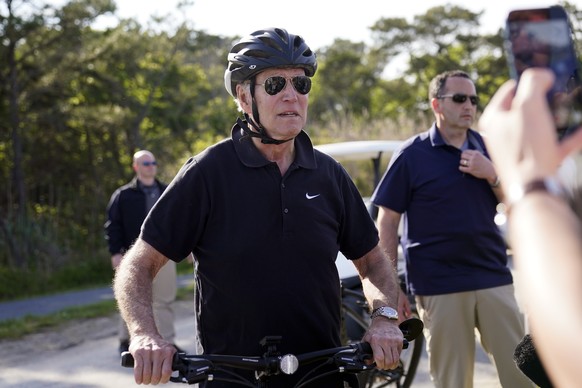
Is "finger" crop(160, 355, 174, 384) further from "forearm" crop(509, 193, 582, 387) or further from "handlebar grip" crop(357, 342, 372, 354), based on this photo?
"forearm" crop(509, 193, 582, 387)

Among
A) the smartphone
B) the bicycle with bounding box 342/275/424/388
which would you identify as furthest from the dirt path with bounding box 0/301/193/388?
the smartphone

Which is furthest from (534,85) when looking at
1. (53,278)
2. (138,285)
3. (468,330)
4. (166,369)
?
(53,278)

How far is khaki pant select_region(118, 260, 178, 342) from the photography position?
9.94 metres

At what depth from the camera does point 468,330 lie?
5.79 m

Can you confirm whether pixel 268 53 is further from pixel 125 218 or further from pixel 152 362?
pixel 125 218

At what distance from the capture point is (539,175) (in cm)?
146

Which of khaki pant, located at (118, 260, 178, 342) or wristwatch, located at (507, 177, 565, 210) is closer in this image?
wristwatch, located at (507, 177, 565, 210)

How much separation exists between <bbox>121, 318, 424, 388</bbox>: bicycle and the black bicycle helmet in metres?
1.13

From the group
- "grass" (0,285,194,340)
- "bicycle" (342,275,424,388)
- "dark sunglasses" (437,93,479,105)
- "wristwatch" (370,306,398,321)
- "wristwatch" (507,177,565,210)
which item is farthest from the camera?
"grass" (0,285,194,340)

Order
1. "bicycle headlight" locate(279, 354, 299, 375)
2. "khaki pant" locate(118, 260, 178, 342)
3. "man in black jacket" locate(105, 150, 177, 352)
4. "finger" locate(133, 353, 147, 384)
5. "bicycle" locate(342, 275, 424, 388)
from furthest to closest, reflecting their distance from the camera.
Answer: "man in black jacket" locate(105, 150, 177, 352) → "khaki pant" locate(118, 260, 178, 342) → "bicycle" locate(342, 275, 424, 388) → "bicycle headlight" locate(279, 354, 299, 375) → "finger" locate(133, 353, 147, 384)

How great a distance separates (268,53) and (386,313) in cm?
115

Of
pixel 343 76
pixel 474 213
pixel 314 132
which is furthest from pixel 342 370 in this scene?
pixel 343 76

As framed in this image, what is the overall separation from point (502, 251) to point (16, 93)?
648 inches

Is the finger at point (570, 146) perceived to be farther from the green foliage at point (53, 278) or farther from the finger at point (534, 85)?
the green foliage at point (53, 278)
